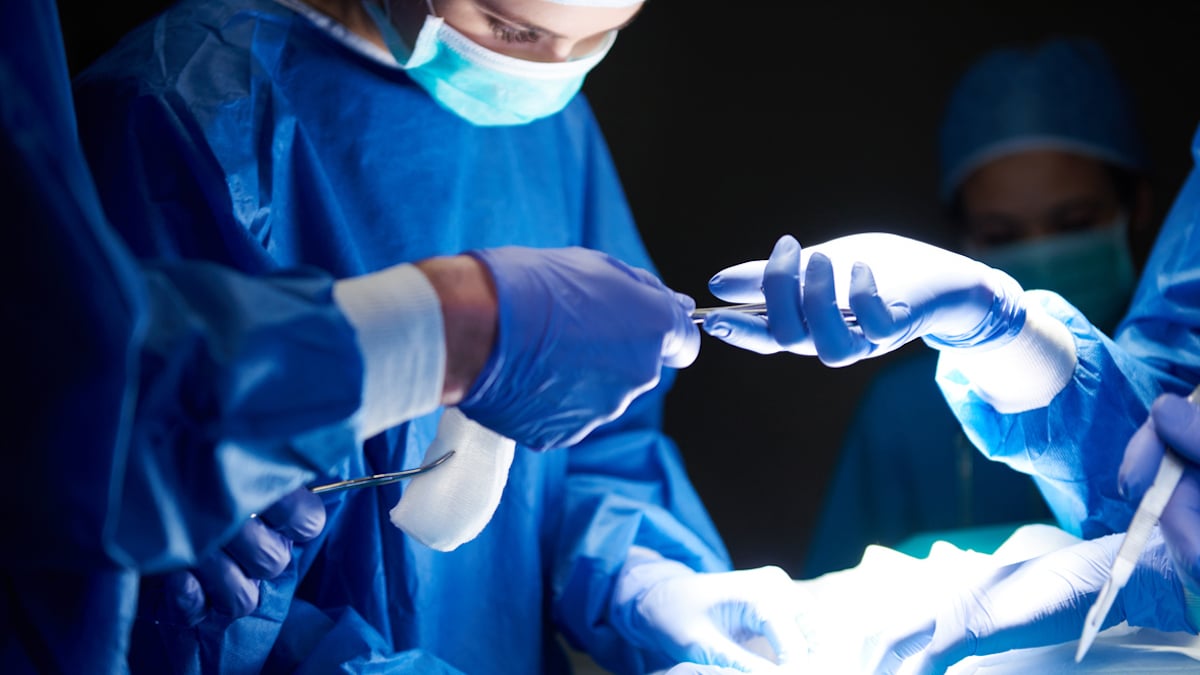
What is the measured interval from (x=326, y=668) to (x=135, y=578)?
40 cm

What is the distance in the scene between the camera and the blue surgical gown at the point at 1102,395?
1535 mm

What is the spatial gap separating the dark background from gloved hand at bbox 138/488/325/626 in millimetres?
1710

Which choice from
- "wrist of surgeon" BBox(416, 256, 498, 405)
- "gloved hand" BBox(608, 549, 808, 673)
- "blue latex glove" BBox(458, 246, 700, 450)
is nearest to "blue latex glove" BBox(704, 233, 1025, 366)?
"blue latex glove" BBox(458, 246, 700, 450)

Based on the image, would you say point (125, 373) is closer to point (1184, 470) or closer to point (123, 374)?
point (123, 374)

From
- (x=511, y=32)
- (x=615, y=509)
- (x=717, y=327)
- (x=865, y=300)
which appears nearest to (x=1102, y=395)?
(x=865, y=300)

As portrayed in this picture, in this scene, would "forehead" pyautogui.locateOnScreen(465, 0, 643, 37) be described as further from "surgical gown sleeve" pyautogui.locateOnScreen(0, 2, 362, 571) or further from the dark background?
the dark background

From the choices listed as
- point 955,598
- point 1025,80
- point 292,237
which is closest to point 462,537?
point 292,237

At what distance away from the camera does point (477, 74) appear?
5.41ft

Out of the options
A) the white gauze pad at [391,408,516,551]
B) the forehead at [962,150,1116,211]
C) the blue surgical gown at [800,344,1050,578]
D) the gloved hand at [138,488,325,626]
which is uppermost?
the forehead at [962,150,1116,211]

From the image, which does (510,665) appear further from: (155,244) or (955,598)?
(155,244)

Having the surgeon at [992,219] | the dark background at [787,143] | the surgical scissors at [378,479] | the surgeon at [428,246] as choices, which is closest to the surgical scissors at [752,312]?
the surgeon at [428,246]

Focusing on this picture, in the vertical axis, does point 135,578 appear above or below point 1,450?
below

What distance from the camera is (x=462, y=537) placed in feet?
4.51

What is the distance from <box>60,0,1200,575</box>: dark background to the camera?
2.95 m
